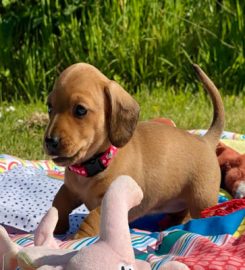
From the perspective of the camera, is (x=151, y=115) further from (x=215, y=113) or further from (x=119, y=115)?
(x=119, y=115)

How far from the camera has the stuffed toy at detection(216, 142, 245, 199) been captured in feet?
13.3

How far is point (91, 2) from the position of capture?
7.46 meters

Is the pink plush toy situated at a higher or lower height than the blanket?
higher

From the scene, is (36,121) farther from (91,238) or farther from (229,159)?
(91,238)

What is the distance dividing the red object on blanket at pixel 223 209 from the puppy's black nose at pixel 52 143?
0.84 m

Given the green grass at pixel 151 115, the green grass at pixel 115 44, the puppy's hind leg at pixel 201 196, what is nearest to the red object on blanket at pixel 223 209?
the puppy's hind leg at pixel 201 196

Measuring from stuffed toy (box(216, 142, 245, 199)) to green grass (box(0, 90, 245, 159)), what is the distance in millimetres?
1289

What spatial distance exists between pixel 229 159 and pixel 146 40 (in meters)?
3.29

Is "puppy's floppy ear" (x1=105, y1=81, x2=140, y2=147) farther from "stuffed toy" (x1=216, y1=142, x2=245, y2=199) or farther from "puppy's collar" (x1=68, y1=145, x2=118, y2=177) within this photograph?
"stuffed toy" (x1=216, y1=142, x2=245, y2=199)

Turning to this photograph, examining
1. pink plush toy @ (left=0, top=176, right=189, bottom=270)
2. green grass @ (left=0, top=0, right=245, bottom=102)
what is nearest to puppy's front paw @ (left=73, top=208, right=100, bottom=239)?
pink plush toy @ (left=0, top=176, right=189, bottom=270)

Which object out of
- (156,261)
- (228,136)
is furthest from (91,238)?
(228,136)

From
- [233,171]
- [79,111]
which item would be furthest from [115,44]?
[79,111]

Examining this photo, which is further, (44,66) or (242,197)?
(44,66)

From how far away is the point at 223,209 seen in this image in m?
3.52
